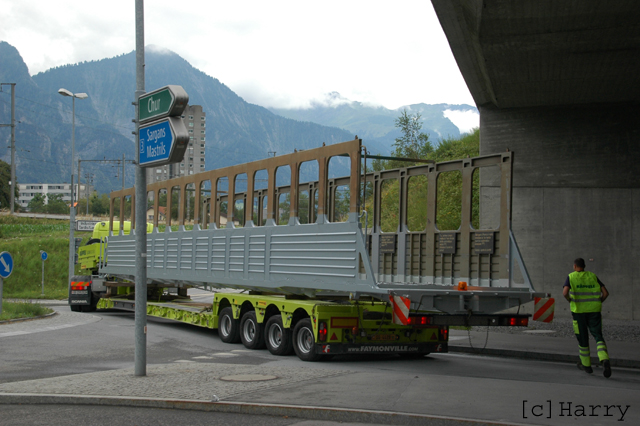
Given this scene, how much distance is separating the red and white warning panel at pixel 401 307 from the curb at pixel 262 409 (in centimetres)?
308

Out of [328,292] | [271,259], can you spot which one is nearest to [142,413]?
[328,292]

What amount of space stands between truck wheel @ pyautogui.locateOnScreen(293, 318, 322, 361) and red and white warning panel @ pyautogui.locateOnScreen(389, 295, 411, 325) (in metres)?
2.01

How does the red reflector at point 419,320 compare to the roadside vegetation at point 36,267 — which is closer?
the red reflector at point 419,320

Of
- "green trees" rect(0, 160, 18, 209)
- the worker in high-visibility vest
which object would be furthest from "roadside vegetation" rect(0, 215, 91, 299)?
"green trees" rect(0, 160, 18, 209)

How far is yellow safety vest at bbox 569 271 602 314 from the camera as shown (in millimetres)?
10039

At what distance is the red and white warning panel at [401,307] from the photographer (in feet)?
31.9

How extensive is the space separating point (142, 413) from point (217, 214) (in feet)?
27.0

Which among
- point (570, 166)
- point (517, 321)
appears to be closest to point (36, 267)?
point (570, 166)

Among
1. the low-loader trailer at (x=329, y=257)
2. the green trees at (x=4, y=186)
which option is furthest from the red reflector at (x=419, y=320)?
the green trees at (x=4, y=186)

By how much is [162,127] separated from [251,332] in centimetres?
581

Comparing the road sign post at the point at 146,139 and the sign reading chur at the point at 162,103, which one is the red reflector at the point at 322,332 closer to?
the road sign post at the point at 146,139

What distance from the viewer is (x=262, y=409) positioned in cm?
708

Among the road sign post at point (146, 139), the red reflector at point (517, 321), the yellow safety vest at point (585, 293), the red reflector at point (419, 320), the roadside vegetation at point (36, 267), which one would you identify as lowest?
the roadside vegetation at point (36, 267)

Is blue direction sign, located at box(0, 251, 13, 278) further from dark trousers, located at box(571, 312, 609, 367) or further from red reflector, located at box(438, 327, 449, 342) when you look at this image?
dark trousers, located at box(571, 312, 609, 367)
